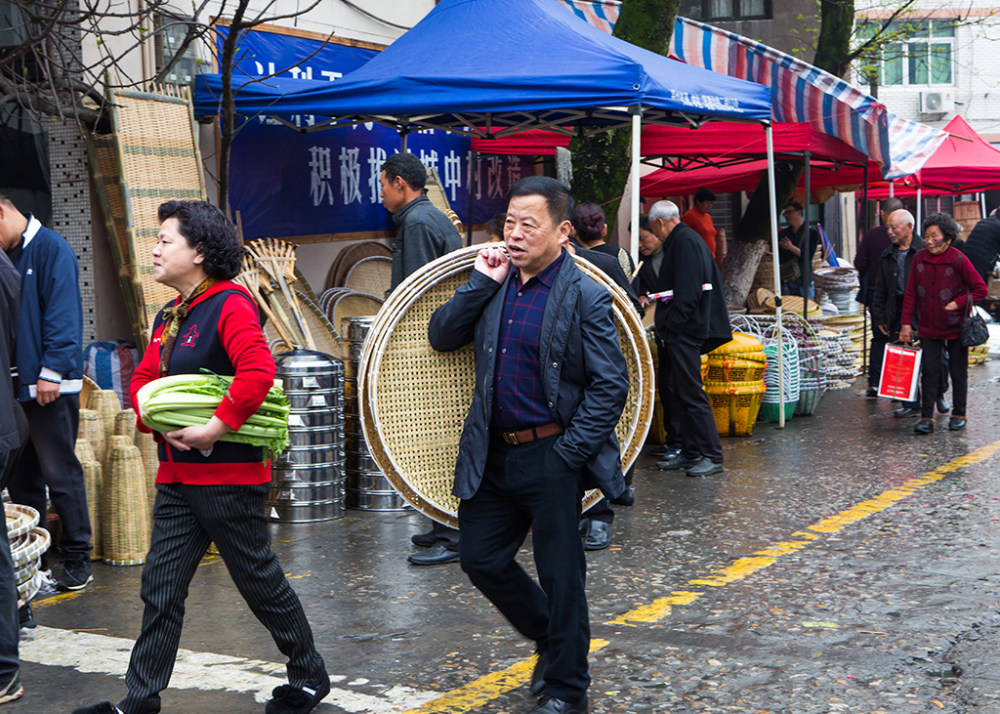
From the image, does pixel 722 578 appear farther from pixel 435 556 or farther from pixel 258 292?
pixel 258 292

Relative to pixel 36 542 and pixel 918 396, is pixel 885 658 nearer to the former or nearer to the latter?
pixel 36 542

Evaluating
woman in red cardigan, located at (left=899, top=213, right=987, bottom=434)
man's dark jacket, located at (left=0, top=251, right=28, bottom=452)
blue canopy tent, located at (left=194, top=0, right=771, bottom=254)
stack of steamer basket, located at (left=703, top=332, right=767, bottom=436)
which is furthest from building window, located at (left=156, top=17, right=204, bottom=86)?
woman in red cardigan, located at (left=899, top=213, right=987, bottom=434)

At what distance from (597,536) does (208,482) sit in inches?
118

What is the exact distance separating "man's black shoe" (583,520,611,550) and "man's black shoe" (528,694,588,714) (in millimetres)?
2463

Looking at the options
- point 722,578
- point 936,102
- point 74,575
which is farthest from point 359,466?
point 936,102

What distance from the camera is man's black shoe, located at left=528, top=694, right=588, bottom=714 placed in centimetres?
387

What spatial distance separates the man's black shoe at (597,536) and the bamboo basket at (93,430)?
9.06 ft

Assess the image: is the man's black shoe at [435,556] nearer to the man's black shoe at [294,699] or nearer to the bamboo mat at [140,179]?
the man's black shoe at [294,699]

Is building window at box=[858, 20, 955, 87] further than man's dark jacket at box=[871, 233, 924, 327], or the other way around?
building window at box=[858, 20, 955, 87]

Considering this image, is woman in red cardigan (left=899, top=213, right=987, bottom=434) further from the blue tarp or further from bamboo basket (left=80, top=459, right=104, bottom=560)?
bamboo basket (left=80, top=459, right=104, bottom=560)

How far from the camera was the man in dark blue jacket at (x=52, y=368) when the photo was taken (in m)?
5.59

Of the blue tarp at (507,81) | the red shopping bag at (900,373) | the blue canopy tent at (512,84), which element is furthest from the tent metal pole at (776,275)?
the red shopping bag at (900,373)

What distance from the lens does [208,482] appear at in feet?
12.7

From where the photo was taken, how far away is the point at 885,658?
4.56m
